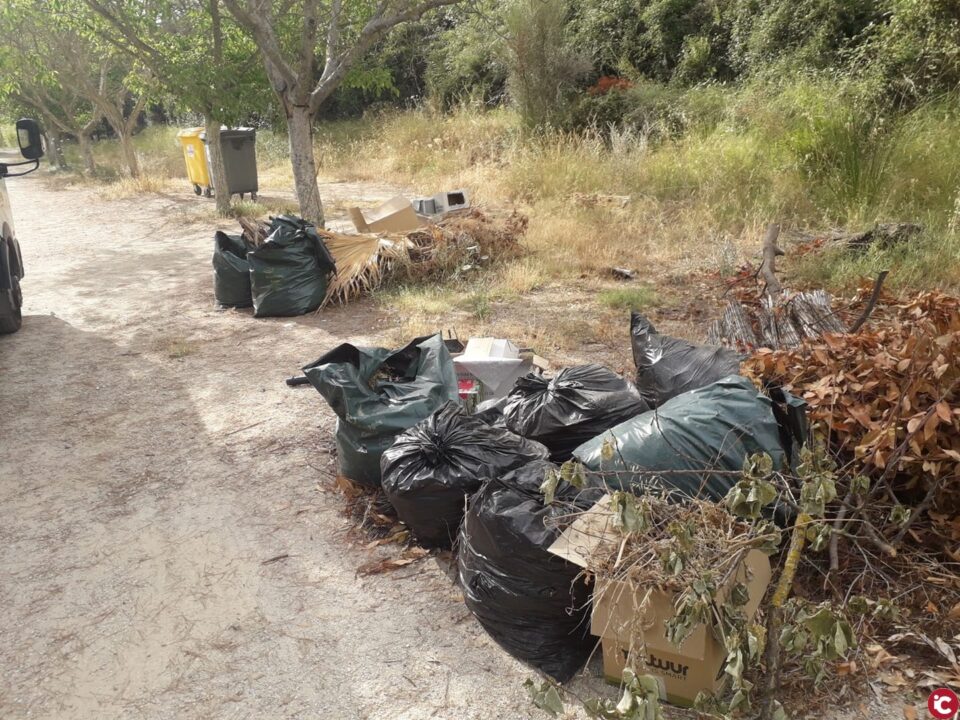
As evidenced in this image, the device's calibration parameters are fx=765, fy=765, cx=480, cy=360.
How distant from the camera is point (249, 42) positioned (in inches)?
407

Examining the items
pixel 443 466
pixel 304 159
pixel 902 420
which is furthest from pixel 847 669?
pixel 304 159

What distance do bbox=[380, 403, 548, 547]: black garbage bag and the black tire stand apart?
397cm

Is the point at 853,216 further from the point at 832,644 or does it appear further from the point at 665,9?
the point at 665,9

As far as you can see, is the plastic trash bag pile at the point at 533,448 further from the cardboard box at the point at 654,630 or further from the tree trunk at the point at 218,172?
the tree trunk at the point at 218,172

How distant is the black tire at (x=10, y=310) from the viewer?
5.55m

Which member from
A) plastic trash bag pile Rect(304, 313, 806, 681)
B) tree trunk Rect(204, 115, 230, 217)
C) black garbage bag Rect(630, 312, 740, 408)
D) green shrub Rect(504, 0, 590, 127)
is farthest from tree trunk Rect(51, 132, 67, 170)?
black garbage bag Rect(630, 312, 740, 408)

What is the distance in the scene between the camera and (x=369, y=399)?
11.3 feet

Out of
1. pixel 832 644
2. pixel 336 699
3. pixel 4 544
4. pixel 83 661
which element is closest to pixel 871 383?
pixel 832 644

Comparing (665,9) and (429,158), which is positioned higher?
(665,9)

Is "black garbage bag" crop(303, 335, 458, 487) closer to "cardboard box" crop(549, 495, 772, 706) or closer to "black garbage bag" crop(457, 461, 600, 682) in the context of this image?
"black garbage bag" crop(457, 461, 600, 682)

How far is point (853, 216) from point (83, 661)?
723 centimetres

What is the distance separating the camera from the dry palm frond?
646cm

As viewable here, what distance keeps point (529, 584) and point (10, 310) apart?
501 centimetres

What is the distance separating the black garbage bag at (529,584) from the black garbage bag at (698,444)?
0.62ft
